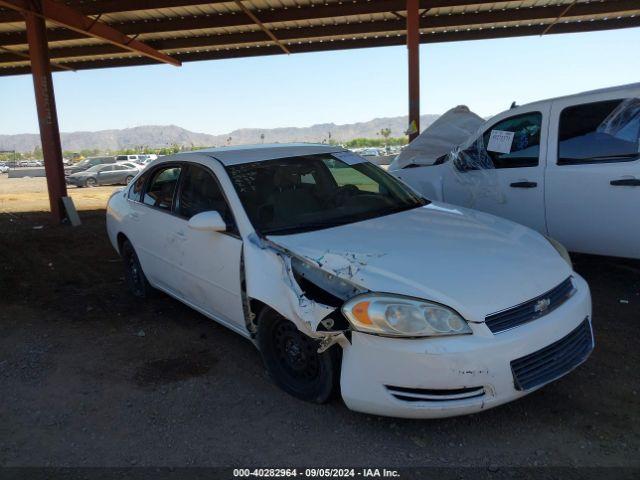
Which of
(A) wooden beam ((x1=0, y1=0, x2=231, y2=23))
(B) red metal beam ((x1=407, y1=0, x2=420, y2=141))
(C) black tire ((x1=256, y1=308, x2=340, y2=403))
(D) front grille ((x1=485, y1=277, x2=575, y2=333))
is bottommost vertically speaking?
(C) black tire ((x1=256, y1=308, x2=340, y2=403))

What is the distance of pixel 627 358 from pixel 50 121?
11.0 metres

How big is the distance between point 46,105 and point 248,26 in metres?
4.87

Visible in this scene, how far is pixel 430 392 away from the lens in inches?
100.0

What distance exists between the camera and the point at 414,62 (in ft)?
36.0

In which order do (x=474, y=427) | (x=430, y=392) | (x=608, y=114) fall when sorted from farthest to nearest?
(x=608, y=114), (x=474, y=427), (x=430, y=392)

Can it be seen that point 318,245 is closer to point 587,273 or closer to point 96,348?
point 96,348

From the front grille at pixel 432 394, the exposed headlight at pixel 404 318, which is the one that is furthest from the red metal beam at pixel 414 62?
the front grille at pixel 432 394

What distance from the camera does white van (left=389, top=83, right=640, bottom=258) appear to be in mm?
4395

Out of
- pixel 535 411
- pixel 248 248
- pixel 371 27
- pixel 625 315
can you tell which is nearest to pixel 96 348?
pixel 248 248

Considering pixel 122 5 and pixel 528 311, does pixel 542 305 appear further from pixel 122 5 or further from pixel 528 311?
pixel 122 5

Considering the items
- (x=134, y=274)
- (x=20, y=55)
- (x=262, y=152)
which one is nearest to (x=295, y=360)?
(x=262, y=152)

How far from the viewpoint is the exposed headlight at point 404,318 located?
2.52m

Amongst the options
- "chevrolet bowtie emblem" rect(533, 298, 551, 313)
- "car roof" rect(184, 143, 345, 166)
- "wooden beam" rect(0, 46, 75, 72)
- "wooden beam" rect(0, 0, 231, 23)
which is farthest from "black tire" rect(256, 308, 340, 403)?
"wooden beam" rect(0, 46, 75, 72)

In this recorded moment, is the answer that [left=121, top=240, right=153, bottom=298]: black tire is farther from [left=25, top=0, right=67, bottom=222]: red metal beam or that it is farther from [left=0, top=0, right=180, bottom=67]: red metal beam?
[left=0, top=0, right=180, bottom=67]: red metal beam
